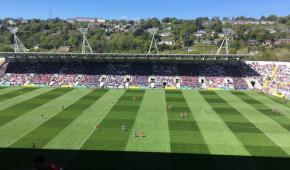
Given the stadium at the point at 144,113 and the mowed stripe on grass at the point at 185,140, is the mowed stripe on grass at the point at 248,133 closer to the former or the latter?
the stadium at the point at 144,113

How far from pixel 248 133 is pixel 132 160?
16368mm

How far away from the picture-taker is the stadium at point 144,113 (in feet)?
71.7

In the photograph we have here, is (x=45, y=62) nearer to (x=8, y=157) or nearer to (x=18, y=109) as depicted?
(x=18, y=109)

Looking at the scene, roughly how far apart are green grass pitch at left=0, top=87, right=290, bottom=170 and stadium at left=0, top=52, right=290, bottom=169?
108mm

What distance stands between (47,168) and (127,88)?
50.2 metres

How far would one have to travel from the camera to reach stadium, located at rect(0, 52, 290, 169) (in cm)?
2184

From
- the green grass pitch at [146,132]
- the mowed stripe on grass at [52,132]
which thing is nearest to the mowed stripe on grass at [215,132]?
the green grass pitch at [146,132]

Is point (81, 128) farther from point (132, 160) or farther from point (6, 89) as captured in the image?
point (6, 89)

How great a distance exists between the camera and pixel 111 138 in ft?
84.6

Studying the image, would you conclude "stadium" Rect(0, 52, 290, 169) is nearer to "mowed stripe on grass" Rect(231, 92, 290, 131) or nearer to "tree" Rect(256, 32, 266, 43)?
"mowed stripe on grass" Rect(231, 92, 290, 131)

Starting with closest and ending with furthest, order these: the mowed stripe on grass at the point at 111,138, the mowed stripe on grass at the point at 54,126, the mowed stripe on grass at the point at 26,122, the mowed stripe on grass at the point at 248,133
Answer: the mowed stripe on grass at the point at 111,138 < the mowed stripe on grass at the point at 248,133 < the mowed stripe on grass at the point at 54,126 < the mowed stripe on grass at the point at 26,122

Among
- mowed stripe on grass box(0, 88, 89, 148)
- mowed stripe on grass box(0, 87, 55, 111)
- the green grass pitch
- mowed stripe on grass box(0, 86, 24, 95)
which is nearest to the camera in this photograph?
the green grass pitch

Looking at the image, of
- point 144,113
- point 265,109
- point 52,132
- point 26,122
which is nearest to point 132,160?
point 52,132

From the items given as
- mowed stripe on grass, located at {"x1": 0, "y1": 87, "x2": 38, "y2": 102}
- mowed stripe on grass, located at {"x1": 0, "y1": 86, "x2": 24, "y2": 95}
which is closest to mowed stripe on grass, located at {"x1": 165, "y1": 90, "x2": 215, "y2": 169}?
mowed stripe on grass, located at {"x1": 0, "y1": 87, "x2": 38, "y2": 102}
